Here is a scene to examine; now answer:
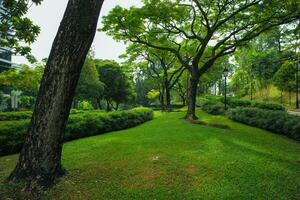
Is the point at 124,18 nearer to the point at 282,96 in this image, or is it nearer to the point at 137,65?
the point at 137,65

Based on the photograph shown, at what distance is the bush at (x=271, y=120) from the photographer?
9728mm

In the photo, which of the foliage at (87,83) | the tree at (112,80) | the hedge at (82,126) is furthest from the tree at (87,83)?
the hedge at (82,126)

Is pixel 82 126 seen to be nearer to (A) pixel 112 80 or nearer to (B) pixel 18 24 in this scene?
(B) pixel 18 24

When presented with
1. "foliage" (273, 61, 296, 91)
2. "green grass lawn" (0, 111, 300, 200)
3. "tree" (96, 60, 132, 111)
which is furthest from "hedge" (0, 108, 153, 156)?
"foliage" (273, 61, 296, 91)

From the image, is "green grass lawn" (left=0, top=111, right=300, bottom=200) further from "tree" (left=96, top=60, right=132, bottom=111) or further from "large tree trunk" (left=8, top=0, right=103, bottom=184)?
"tree" (left=96, top=60, right=132, bottom=111)

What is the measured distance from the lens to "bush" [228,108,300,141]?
973 centimetres

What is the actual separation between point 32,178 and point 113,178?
55.8 inches

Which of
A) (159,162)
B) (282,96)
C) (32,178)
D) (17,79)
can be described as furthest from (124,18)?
(282,96)

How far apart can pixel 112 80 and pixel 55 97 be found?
1180 inches

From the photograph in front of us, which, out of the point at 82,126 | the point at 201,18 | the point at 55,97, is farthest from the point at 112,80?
Result: the point at 55,97

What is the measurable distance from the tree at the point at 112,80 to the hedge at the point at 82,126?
54.7 ft

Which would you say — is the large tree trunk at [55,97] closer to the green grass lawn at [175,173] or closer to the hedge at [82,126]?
the green grass lawn at [175,173]

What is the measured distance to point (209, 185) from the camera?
3908 mm

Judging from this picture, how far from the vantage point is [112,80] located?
109 feet
